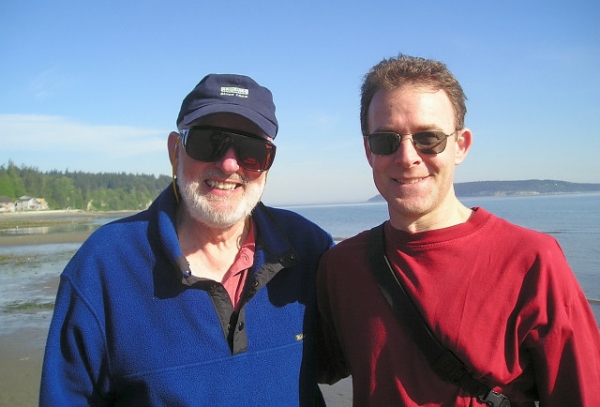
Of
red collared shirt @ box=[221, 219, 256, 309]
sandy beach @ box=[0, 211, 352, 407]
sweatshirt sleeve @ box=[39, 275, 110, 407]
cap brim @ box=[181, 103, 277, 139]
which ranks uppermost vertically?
cap brim @ box=[181, 103, 277, 139]

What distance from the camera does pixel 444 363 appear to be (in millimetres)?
2229

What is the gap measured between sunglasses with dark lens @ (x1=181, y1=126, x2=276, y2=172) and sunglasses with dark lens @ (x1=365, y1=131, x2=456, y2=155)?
2.56ft

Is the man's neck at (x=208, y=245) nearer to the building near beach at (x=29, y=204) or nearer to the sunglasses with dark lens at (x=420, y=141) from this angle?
the sunglasses with dark lens at (x=420, y=141)

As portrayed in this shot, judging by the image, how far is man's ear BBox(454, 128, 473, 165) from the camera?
8.79 feet

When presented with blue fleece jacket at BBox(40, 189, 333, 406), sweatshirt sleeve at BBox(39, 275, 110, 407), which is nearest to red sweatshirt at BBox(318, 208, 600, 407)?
blue fleece jacket at BBox(40, 189, 333, 406)

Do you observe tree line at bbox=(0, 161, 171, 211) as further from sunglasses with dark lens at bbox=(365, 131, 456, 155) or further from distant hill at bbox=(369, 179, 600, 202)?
distant hill at bbox=(369, 179, 600, 202)

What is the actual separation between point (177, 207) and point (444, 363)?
74.8 inches

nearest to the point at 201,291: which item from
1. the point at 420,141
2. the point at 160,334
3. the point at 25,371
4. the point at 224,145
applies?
the point at 160,334

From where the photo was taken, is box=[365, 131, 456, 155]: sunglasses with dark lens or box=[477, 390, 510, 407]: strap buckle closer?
box=[477, 390, 510, 407]: strap buckle

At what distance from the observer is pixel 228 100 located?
9.03 feet

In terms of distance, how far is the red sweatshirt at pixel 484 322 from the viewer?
213 centimetres

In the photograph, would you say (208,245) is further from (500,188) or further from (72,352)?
(500,188)

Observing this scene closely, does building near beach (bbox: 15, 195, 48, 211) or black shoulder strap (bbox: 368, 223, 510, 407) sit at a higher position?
black shoulder strap (bbox: 368, 223, 510, 407)

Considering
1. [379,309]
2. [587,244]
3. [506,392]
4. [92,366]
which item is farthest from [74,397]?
[587,244]
